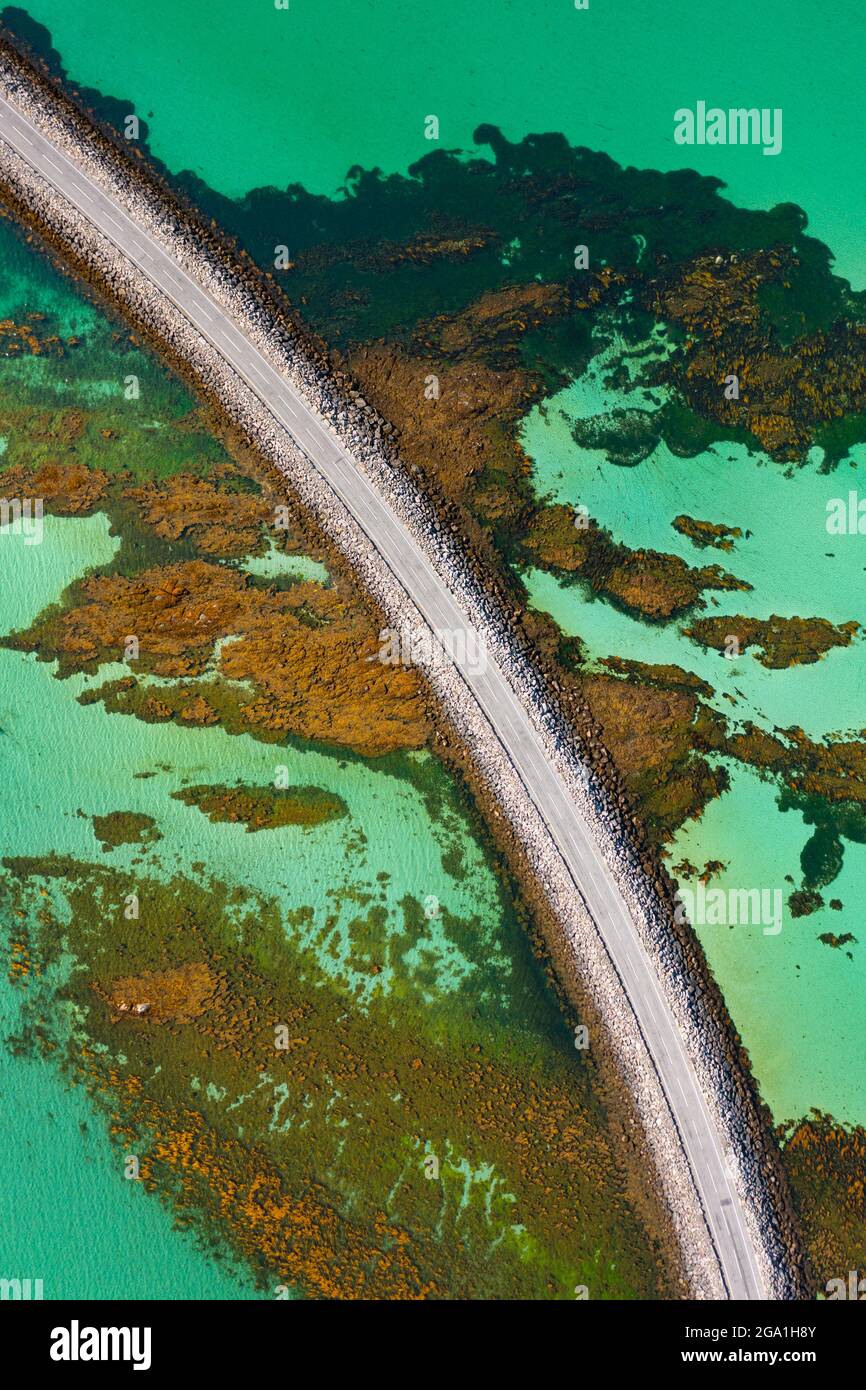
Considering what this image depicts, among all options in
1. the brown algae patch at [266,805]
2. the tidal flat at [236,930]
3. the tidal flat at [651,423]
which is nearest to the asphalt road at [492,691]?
the tidal flat at [236,930]

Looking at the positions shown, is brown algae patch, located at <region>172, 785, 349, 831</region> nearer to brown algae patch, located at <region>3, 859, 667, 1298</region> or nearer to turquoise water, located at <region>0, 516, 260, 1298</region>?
brown algae patch, located at <region>3, 859, 667, 1298</region>

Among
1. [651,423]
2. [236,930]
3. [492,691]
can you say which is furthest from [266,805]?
[651,423]

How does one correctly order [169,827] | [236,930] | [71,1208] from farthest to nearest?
[169,827] < [236,930] < [71,1208]

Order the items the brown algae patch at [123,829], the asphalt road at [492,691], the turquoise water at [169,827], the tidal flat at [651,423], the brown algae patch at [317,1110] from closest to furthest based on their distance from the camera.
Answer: the asphalt road at [492,691] → the brown algae patch at [317,1110] → the turquoise water at [169,827] → the brown algae patch at [123,829] → the tidal flat at [651,423]

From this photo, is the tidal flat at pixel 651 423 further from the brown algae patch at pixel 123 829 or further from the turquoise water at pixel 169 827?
the brown algae patch at pixel 123 829

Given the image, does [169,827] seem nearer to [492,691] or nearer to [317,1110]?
[317,1110]

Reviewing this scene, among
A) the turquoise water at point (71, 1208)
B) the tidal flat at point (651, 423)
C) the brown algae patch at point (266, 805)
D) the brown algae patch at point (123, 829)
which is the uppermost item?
the tidal flat at point (651, 423)

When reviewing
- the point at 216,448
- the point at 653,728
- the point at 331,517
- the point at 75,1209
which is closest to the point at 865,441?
the point at 653,728

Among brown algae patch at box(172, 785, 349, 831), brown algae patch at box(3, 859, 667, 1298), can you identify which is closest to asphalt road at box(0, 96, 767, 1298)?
brown algae patch at box(3, 859, 667, 1298)
